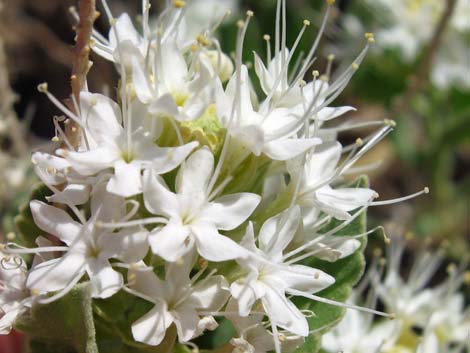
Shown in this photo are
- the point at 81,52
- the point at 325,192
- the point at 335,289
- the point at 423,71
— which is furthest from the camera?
the point at 423,71

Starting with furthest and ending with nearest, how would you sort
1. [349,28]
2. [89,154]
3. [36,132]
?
1. [36,132]
2. [349,28]
3. [89,154]

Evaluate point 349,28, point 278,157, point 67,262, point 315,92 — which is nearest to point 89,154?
point 67,262

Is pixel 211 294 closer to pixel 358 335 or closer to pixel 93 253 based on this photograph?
pixel 93 253

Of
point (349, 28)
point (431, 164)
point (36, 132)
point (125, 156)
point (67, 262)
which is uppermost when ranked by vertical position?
point (125, 156)

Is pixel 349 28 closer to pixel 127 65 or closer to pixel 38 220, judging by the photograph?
pixel 127 65

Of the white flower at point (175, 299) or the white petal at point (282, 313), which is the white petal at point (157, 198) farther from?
the white petal at point (282, 313)

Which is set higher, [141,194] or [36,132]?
[141,194]

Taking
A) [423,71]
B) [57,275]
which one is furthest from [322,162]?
[423,71]
